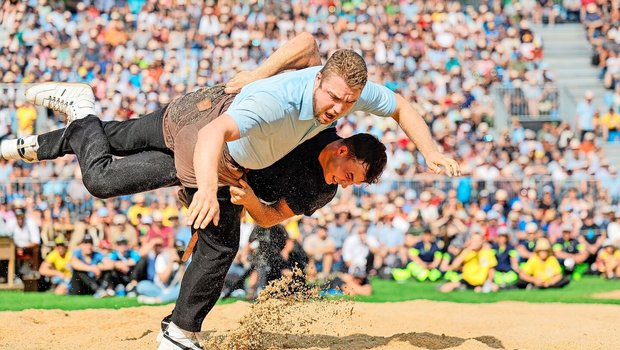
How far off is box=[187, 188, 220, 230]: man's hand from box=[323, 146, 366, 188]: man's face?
53.0 inches

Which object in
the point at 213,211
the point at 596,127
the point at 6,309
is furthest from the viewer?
the point at 596,127

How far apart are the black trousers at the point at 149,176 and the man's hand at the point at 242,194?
57mm

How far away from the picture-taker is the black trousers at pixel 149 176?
18.9 ft

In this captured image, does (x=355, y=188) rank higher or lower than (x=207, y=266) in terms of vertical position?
higher

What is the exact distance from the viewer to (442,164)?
580 centimetres

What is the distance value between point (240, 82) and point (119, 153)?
1.01m

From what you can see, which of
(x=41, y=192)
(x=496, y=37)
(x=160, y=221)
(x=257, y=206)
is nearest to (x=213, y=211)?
(x=257, y=206)

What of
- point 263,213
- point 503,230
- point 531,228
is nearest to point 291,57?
point 263,213

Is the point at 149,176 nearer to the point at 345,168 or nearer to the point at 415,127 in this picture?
the point at 345,168

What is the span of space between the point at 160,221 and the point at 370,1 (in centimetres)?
938

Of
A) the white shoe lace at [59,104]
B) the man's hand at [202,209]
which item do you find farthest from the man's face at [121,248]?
the man's hand at [202,209]

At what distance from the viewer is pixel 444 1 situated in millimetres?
20688

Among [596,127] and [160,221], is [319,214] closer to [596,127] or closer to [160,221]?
[160,221]

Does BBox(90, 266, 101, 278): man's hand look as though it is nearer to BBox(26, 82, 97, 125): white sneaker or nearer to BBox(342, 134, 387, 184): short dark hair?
BBox(26, 82, 97, 125): white sneaker
